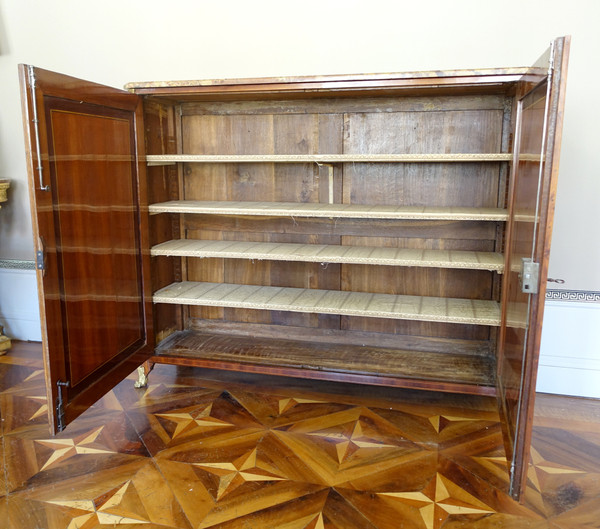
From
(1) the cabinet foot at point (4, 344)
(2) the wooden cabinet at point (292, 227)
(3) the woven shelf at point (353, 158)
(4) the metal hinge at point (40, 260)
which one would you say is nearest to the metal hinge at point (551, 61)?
(2) the wooden cabinet at point (292, 227)

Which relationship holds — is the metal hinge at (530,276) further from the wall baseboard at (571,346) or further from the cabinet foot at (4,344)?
the cabinet foot at (4,344)

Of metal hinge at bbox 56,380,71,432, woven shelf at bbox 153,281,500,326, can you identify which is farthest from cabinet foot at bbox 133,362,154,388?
metal hinge at bbox 56,380,71,432

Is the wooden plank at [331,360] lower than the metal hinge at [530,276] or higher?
lower

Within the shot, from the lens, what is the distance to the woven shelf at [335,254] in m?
1.84

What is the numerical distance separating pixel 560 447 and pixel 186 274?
5.29 ft

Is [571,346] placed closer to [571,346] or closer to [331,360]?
[571,346]

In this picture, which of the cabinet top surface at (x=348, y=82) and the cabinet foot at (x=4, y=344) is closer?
the cabinet top surface at (x=348, y=82)

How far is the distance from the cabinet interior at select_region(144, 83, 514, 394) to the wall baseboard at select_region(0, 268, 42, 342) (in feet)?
2.81

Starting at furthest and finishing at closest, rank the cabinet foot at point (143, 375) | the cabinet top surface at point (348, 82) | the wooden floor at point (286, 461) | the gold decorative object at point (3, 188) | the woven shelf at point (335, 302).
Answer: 1. the gold decorative object at point (3, 188)
2. the cabinet foot at point (143, 375)
3. the woven shelf at point (335, 302)
4. the cabinet top surface at point (348, 82)
5. the wooden floor at point (286, 461)

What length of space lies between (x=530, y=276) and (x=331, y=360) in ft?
3.32

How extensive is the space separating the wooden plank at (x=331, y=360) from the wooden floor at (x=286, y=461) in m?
0.15

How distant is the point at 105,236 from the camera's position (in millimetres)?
1746

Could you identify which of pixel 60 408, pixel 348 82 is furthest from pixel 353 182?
pixel 60 408

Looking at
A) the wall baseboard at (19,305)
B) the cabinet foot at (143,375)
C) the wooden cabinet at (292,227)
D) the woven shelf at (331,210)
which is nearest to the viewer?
the wooden cabinet at (292,227)
